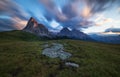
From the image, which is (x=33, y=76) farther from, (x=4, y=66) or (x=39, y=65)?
(x=4, y=66)

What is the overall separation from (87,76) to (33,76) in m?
13.9

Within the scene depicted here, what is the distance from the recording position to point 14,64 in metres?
35.3

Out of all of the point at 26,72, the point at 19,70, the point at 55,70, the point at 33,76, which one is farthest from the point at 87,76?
the point at 19,70

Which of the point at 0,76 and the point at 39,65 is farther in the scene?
the point at 39,65

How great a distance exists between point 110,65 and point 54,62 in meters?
18.1

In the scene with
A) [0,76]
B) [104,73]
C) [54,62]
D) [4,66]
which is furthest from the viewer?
[54,62]

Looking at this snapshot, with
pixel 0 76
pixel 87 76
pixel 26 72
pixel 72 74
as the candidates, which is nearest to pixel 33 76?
pixel 26 72

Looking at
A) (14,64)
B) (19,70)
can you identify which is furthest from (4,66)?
(19,70)

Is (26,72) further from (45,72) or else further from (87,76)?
(87,76)

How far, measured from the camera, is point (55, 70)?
31.2 meters

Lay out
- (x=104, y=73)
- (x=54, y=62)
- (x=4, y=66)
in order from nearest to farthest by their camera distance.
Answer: (x=104, y=73) → (x=4, y=66) → (x=54, y=62)

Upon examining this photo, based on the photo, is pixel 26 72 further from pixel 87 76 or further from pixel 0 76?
pixel 87 76

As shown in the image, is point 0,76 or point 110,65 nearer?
point 0,76

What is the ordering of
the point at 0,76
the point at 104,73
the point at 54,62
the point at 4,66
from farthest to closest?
the point at 54,62
the point at 4,66
the point at 104,73
the point at 0,76
